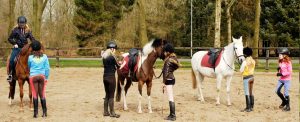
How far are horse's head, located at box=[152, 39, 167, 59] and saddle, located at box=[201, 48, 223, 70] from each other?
2.51m

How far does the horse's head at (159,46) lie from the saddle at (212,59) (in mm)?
2514

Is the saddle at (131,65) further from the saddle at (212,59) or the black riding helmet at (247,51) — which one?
the black riding helmet at (247,51)

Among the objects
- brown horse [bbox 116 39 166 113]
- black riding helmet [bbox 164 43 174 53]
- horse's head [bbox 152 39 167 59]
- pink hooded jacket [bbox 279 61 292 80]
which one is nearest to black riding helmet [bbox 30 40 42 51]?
brown horse [bbox 116 39 166 113]

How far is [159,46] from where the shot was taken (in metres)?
8.38

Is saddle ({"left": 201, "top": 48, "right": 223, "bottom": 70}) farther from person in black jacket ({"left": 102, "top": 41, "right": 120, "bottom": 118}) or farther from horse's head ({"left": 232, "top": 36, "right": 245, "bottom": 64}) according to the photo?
person in black jacket ({"left": 102, "top": 41, "right": 120, "bottom": 118})

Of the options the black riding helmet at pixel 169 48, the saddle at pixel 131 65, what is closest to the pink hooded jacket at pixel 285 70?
the black riding helmet at pixel 169 48

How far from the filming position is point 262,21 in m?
33.8

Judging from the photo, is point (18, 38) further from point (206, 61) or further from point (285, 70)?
→ point (285, 70)

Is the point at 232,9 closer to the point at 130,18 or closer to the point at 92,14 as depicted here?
the point at 130,18

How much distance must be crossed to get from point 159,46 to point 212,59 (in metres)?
2.64

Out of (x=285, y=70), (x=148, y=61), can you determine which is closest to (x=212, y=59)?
(x=285, y=70)

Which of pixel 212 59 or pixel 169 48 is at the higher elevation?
pixel 169 48

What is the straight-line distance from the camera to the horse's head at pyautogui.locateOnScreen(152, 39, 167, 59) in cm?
834

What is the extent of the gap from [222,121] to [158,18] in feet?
104
